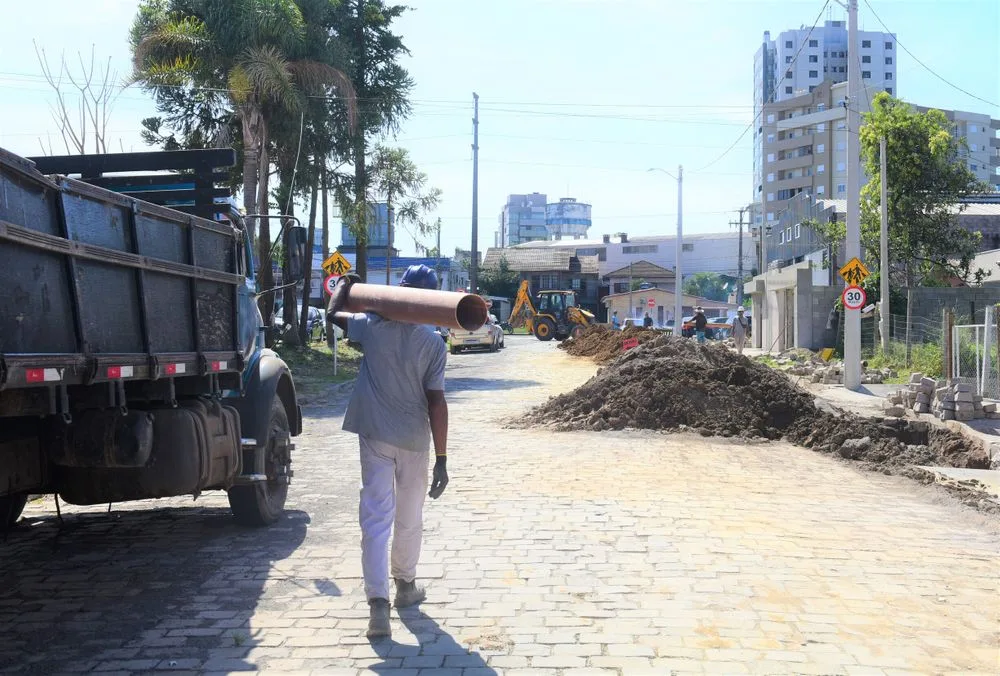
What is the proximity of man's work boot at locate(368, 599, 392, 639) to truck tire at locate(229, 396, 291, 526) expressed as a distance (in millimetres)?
2611

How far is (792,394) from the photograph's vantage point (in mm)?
14352

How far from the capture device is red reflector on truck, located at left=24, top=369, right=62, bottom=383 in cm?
431

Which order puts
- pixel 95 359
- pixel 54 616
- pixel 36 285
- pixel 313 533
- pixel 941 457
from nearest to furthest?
pixel 36 285, pixel 95 359, pixel 54 616, pixel 313 533, pixel 941 457

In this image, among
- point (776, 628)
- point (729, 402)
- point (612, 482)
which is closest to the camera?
point (776, 628)

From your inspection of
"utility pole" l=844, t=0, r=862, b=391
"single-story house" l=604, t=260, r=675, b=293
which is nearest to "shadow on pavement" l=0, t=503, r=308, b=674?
"utility pole" l=844, t=0, r=862, b=391

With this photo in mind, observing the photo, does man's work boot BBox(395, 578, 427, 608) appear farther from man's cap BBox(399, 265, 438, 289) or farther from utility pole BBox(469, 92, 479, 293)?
utility pole BBox(469, 92, 479, 293)

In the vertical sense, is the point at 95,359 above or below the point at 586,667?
above

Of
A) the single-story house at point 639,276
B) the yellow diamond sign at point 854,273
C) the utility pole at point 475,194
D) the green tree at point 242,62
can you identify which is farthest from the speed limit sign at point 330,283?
the single-story house at point 639,276

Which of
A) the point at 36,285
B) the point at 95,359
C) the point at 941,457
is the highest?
the point at 36,285

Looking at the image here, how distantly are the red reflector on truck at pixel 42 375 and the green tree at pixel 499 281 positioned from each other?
288 ft

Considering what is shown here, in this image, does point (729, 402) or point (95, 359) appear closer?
point (95, 359)

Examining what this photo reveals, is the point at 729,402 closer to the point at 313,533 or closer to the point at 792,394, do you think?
the point at 792,394

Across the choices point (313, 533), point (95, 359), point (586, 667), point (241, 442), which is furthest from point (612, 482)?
point (95, 359)

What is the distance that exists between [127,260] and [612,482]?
5.80 meters
